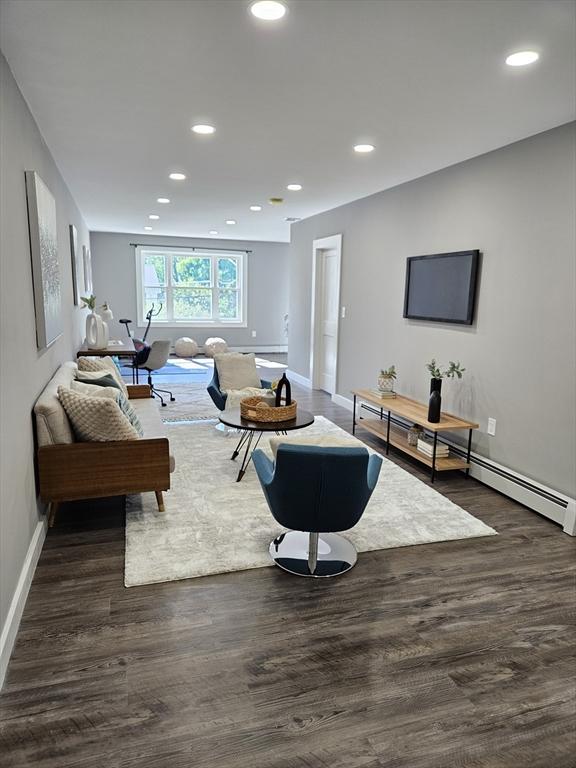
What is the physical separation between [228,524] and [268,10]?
262 centimetres

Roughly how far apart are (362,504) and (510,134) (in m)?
2.65

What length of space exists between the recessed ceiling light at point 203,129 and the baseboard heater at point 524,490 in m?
2.92

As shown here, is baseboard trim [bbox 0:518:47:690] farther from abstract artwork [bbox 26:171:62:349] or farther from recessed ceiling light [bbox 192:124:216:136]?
recessed ceiling light [bbox 192:124:216:136]

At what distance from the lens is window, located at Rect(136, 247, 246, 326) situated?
10.4 meters

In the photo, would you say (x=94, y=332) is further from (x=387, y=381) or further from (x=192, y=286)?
(x=192, y=286)

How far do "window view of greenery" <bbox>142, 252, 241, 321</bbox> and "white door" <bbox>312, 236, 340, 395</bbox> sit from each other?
434 centimetres

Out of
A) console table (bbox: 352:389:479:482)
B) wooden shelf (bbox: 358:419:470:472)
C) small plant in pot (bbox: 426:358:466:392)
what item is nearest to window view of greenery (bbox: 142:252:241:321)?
console table (bbox: 352:389:479:482)

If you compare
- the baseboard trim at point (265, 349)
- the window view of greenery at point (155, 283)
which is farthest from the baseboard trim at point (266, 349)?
the window view of greenery at point (155, 283)

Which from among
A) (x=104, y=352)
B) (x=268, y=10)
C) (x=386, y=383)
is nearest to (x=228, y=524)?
(x=386, y=383)

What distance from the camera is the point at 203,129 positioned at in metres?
3.25

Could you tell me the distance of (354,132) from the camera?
10.6ft

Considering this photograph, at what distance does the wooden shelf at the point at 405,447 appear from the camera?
393cm

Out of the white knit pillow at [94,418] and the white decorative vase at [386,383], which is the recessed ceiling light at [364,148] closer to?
the white decorative vase at [386,383]

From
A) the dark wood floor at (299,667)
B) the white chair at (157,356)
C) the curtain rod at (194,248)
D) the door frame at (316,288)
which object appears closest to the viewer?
the dark wood floor at (299,667)
